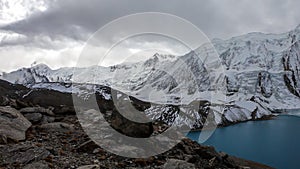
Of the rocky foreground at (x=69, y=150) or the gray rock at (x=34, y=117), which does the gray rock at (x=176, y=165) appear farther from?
the gray rock at (x=34, y=117)

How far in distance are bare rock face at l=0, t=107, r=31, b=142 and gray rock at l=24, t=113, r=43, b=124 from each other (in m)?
1.25

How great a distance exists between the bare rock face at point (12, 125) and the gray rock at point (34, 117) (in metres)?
1.25

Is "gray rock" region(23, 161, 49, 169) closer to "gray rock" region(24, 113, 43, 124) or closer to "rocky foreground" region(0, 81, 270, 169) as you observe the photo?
"rocky foreground" region(0, 81, 270, 169)

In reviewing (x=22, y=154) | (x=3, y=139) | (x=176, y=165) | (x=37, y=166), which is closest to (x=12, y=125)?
(x=3, y=139)

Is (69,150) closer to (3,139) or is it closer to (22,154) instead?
(22,154)

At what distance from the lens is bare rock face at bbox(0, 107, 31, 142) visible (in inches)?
565

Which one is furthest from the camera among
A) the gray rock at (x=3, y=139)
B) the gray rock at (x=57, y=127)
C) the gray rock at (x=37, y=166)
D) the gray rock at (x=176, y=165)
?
the gray rock at (x=57, y=127)

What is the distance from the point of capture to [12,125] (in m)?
15.3

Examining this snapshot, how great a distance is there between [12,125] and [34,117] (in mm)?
2884

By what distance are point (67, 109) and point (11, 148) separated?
31.7 ft

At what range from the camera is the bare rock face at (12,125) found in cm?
1434

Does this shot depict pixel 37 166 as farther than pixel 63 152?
No

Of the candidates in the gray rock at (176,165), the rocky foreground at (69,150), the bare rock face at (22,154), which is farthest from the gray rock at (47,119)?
the gray rock at (176,165)

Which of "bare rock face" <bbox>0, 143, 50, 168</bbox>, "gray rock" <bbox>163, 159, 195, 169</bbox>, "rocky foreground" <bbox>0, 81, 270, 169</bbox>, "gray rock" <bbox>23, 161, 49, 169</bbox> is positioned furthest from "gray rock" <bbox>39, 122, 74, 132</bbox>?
"gray rock" <bbox>163, 159, 195, 169</bbox>
